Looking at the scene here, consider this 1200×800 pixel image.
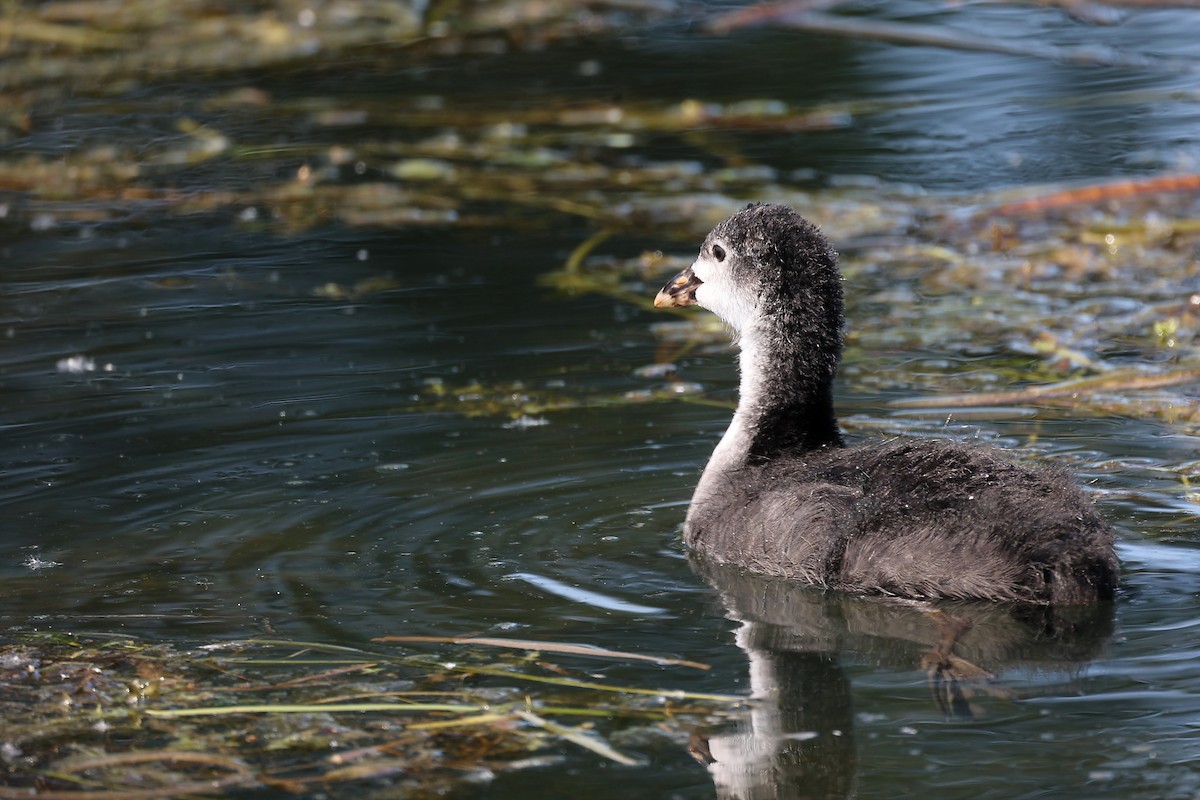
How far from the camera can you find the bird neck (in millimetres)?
6055

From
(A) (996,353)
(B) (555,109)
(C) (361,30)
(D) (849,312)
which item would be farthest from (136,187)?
(A) (996,353)

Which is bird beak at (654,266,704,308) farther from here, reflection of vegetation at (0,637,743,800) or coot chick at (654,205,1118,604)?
reflection of vegetation at (0,637,743,800)

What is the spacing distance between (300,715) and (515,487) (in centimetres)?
208

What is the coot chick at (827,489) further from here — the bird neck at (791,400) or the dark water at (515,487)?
the dark water at (515,487)

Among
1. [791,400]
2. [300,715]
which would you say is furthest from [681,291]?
[300,715]

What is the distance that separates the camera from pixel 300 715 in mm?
4477

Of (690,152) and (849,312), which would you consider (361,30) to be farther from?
(849,312)

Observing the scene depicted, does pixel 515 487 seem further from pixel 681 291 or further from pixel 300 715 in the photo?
pixel 300 715

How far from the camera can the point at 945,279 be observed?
8938mm

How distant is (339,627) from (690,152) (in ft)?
22.2

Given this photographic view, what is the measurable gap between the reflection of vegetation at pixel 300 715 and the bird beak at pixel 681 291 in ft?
7.15

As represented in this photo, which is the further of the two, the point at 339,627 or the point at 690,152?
the point at 690,152

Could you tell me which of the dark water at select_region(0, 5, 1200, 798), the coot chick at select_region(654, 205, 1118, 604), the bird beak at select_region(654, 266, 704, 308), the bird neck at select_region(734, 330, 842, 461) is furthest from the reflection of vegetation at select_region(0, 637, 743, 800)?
the bird beak at select_region(654, 266, 704, 308)

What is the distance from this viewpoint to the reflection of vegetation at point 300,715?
13.7ft
